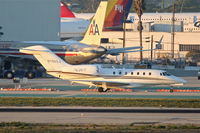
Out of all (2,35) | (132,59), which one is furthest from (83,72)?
(132,59)

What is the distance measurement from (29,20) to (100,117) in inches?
1996

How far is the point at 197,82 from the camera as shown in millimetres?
67500

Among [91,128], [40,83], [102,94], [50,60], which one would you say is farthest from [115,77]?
[91,128]

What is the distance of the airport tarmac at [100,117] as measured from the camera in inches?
1388

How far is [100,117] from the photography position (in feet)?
121

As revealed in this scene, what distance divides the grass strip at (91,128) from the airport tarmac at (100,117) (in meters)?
1.54

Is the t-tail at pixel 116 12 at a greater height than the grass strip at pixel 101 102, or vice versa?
the t-tail at pixel 116 12

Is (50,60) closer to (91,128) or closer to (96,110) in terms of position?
(96,110)

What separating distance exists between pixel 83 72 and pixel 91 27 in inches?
798

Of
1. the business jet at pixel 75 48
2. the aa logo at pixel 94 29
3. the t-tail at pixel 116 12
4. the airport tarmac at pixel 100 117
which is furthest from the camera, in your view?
the t-tail at pixel 116 12

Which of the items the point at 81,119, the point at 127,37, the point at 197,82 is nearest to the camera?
the point at 81,119

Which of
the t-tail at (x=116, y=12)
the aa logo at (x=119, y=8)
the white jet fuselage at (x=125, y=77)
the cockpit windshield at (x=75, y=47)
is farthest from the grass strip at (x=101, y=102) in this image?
the aa logo at (x=119, y=8)

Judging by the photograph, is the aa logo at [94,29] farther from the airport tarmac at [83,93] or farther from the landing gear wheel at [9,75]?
the airport tarmac at [83,93]

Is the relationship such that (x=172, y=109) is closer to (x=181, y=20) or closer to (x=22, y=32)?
(x=22, y=32)
